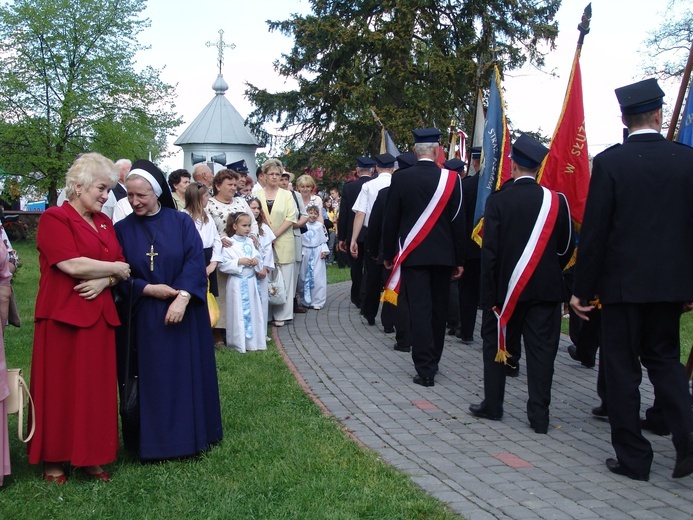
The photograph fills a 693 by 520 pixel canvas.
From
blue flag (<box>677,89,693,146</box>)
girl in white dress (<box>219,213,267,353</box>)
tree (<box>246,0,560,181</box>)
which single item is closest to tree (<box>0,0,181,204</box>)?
tree (<box>246,0,560,181</box>)

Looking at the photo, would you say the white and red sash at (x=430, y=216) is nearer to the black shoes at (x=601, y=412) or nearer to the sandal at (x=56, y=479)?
the black shoes at (x=601, y=412)

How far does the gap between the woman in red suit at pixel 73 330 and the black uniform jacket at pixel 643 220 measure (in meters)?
2.87

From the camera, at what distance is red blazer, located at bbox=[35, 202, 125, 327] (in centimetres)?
482

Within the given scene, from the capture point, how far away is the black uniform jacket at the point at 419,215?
755 centimetres

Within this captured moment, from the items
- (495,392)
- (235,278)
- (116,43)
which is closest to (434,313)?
(495,392)

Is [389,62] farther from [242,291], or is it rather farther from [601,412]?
[601,412]

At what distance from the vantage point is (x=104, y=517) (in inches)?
176

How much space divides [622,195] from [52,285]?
10.9ft

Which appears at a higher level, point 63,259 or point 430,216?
A: point 430,216

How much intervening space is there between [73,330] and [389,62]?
26269mm

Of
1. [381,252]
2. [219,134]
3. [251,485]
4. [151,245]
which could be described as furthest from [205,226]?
[219,134]

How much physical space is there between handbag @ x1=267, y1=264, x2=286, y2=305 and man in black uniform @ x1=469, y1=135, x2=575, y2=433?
4625 mm

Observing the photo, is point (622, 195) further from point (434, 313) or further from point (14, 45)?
point (14, 45)

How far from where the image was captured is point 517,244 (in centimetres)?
620
